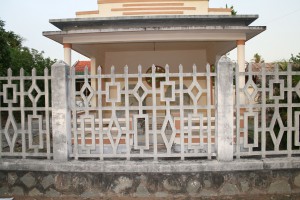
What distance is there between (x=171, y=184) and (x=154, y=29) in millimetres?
4758

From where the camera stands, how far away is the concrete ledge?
13.1 feet

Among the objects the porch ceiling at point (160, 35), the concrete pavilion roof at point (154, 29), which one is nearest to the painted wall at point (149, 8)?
the concrete pavilion roof at point (154, 29)

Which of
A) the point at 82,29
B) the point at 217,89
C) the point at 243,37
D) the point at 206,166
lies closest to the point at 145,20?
the point at 82,29

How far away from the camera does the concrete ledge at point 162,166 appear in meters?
3.99

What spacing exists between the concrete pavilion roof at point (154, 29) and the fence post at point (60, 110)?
3.84 metres

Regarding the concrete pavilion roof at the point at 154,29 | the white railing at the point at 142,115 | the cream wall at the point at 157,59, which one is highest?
the concrete pavilion roof at the point at 154,29

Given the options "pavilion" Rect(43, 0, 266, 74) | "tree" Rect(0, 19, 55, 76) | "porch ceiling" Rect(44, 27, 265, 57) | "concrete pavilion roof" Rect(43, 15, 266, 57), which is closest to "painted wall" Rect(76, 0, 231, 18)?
"pavilion" Rect(43, 0, 266, 74)

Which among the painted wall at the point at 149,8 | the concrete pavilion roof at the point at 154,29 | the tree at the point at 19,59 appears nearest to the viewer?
the concrete pavilion roof at the point at 154,29

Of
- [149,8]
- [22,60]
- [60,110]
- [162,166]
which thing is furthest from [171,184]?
[22,60]

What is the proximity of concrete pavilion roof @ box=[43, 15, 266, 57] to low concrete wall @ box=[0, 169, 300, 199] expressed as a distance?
15.2 ft

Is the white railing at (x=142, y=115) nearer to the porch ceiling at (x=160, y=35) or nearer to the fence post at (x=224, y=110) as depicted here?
the fence post at (x=224, y=110)

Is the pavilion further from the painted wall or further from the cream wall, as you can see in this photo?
the cream wall

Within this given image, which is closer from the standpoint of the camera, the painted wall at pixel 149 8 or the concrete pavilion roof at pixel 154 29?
the concrete pavilion roof at pixel 154 29

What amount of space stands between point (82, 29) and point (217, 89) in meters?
5.04
